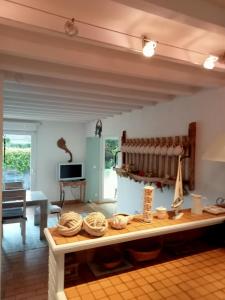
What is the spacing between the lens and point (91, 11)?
107 cm

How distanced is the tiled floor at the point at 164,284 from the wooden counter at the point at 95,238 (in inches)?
4.5

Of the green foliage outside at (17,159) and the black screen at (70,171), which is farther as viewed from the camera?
the black screen at (70,171)

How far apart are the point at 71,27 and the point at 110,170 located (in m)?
5.06

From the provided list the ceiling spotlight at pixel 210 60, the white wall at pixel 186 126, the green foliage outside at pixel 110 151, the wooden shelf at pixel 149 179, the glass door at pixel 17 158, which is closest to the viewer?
the ceiling spotlight at pixel 210 60

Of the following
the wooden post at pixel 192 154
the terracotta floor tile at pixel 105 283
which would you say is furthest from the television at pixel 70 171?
the terracotta floor tile at pixel 105 283

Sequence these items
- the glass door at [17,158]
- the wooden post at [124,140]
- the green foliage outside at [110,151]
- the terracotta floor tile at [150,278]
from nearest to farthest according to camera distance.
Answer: the terracotta floor tile at [150,278] → the wooden post at [124,140] → the glass door at [17,158] → the green foliage outside at [110,151]

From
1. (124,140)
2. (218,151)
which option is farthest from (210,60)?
(124,140)

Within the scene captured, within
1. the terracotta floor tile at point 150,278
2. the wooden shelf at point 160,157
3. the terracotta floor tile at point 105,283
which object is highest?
the wooden shelf at point 160,157

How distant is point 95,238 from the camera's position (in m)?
1.27

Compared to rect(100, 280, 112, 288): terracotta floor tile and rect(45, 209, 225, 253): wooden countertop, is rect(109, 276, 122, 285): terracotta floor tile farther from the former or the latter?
rect(45, 209, 225, 253): wooden countertop

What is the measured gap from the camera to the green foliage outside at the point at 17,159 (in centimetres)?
560

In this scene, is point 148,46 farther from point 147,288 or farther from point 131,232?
point 147,288

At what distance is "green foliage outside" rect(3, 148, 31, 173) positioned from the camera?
5.60 metres

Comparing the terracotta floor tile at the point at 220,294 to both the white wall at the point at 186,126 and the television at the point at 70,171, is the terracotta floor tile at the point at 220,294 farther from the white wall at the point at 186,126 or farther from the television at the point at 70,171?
the television at the point at 70,171
